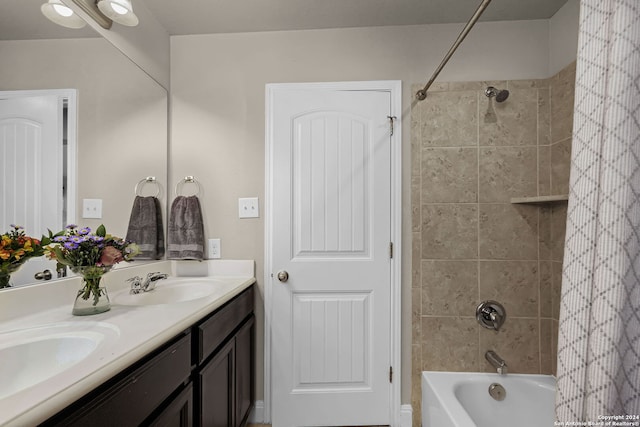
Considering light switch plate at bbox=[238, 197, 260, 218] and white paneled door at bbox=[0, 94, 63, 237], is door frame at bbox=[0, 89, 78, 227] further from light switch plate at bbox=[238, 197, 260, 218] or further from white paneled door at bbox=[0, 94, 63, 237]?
light switch plate at bbox=[238, 197, 260, 218]

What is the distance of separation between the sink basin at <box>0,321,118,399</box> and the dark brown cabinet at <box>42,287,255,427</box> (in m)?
0.15

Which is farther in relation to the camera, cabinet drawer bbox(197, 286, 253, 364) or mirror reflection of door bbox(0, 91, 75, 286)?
cabinet drawer bbox(197, 286, 253, 364)

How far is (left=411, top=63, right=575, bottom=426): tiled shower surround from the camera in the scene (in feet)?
5.88

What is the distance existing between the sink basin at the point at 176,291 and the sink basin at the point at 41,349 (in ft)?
1.62

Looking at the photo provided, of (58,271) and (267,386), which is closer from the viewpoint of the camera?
(58,271)

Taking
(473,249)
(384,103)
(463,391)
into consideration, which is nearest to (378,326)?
(463,391)

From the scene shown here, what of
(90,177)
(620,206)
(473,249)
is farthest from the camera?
(473,249)

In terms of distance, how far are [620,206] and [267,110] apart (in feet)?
5.79

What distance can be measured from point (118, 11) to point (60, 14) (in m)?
0.27

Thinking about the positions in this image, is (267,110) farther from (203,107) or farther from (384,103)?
(384,103)

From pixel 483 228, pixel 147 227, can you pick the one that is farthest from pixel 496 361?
pixel 147 227

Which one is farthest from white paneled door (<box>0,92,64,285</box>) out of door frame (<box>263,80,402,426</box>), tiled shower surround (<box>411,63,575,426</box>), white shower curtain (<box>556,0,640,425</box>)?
tiled shower surround (<box>411,63,575,426</box>)

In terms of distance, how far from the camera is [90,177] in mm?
1392

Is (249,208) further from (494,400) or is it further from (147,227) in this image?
(494,400)
